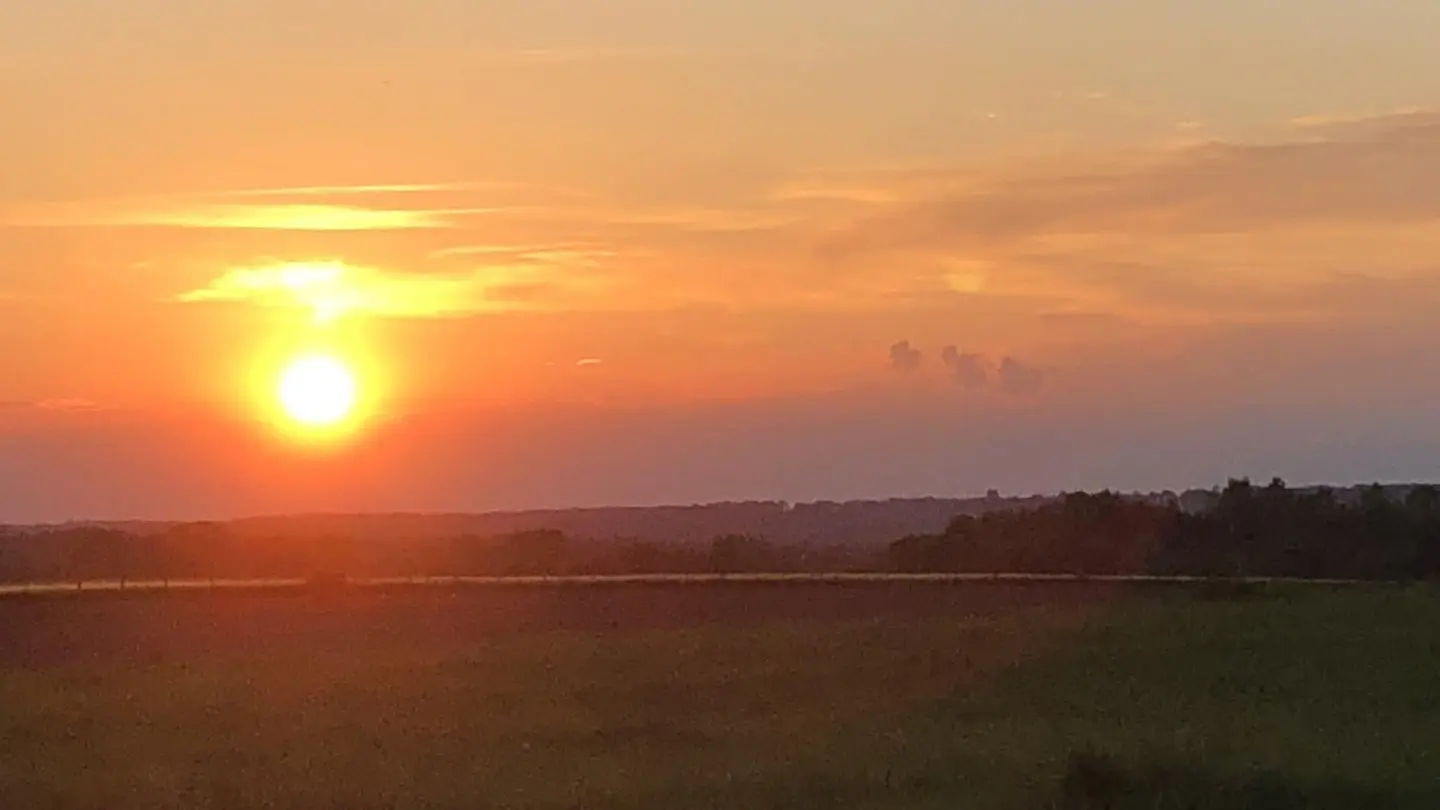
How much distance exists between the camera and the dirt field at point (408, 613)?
43625mm

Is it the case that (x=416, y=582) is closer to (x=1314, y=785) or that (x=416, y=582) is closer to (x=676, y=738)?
(x=676, y=738)

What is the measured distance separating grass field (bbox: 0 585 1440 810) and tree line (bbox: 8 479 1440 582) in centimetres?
1496

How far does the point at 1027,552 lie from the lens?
74.4 meters

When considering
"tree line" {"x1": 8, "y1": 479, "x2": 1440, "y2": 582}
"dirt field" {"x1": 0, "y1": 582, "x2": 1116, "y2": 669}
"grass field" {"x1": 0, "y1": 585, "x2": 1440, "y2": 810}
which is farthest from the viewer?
"tree line" {"x1": 8, "y1": 479, "x2": 1440, "y2": 582}

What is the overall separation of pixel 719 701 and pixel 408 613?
53.3 ft

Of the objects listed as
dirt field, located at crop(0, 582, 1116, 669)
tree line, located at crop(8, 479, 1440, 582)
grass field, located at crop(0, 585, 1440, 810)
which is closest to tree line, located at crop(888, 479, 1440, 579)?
tree line, located at crop(8, 479, 1440, 582)

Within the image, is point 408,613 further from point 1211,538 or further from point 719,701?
point 1211,538

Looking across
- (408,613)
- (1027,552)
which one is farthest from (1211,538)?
(408,613)

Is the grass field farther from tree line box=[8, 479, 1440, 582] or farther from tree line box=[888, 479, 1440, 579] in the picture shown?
tree line box=[888, 479, 1440, 579]

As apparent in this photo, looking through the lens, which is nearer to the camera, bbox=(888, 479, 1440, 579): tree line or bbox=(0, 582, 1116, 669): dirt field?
bbox=(0, 582, 1116, 669): dirt field

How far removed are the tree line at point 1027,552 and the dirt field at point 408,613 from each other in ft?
33.3

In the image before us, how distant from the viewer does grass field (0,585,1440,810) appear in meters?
24.2

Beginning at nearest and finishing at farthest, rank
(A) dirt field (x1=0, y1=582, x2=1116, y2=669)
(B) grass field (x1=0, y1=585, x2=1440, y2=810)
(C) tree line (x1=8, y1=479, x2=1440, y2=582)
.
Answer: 1. (B) grass field (x1=0, y1=585, x2=1440, y2=810)
2. (A) dirt field (x1=0, y1=582, x2=1116, y2=669)
3. (C) tree line (x1=8, y1=479, x2=1440, y2=582)

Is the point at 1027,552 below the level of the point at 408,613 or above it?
above
